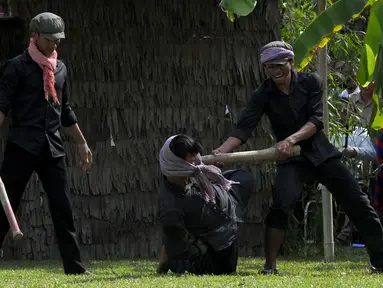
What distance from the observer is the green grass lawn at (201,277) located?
7.39 metres

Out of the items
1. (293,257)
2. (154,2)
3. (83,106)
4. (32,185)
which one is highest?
(154,2)

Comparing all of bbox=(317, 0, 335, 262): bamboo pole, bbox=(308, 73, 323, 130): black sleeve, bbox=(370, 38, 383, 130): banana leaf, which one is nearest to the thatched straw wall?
bbox=(317, 0, 335, 262): bamboo pole

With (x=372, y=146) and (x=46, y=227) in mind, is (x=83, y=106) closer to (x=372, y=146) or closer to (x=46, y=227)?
(x=46, y=227)

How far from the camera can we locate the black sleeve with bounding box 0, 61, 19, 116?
8.23m

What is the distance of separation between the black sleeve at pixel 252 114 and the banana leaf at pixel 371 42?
103cm

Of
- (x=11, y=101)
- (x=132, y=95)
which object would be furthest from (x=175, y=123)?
(x=11, y=101)

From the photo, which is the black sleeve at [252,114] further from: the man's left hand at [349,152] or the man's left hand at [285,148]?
the man's left hand at [349,152]

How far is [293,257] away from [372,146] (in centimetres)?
154

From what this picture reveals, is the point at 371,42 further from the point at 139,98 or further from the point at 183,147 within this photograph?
the point at 139,98

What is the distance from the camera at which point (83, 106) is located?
10.9m

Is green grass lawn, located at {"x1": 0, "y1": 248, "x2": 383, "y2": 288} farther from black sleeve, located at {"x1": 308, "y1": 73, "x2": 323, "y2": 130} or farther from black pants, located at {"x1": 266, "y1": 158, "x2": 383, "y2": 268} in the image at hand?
black sleeve, located at {"x1": 308, "y1": 73, "x2": 323, "y2": 130}

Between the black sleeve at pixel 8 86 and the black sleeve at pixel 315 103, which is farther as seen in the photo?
the black sleeve at pixel 315 103

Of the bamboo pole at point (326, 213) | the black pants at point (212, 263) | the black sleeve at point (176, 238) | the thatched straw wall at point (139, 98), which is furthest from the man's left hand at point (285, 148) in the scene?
the thatched straw wall at point (139, 98)

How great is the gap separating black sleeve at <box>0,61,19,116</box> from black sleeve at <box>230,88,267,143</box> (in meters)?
1.62
